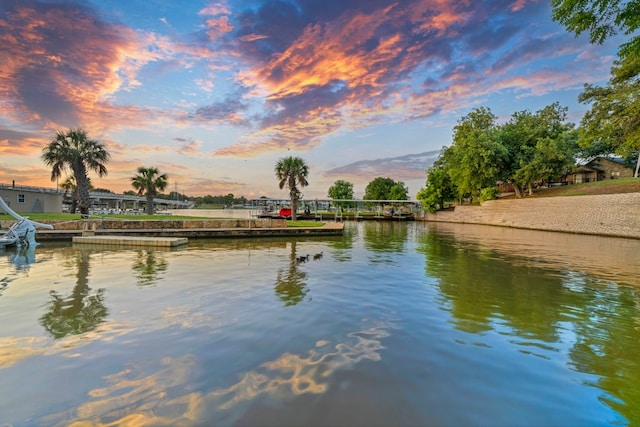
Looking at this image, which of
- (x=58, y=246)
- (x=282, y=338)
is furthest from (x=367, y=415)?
(x=58, y=246)

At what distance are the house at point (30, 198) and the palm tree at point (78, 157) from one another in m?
5.04

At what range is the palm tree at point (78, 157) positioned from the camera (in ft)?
94.7

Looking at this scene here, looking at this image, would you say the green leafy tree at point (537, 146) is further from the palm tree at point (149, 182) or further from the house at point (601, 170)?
the palm tree at point (149, 182)

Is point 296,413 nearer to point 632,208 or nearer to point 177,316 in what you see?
point 177,316

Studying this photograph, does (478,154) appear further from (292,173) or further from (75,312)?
(75,312)

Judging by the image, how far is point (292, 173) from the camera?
3712 cm

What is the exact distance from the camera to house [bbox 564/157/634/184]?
47250 mm

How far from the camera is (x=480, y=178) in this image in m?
43.9

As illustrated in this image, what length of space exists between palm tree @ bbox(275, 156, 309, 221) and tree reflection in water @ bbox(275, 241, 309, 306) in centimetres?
2572

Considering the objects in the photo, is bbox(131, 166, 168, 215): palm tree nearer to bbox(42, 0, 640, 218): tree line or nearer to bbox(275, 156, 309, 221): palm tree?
bbox(42, 0, 640, 218): tree line

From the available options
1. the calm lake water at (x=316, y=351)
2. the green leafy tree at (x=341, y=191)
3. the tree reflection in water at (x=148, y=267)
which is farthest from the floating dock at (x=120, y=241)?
the green leafy tree at (x=341, y=191)

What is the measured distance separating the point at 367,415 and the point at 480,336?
9.78 ft

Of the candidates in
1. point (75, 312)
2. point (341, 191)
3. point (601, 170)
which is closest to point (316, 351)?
point (75, 312)

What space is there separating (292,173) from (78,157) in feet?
68.5
